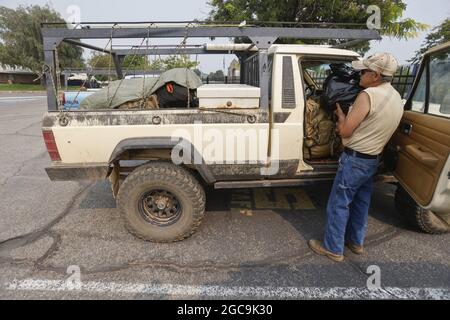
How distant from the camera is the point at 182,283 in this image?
2391 mm

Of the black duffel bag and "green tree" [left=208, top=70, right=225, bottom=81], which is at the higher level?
"green tree" [left=208, top=70, right=225, bottom=81]

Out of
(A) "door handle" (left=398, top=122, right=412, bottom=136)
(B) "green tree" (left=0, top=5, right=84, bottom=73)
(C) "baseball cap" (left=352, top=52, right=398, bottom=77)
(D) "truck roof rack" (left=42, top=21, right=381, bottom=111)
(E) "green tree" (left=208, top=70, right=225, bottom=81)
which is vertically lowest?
(A) "door handle" (left=398, top=122, right=412, bottom=136)

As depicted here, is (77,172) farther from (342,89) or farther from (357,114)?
(342,89)

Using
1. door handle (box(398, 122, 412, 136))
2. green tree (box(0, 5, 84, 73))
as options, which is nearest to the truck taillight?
door handle (box(398, 122, 412, 136))

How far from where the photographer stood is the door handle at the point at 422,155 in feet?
7.61

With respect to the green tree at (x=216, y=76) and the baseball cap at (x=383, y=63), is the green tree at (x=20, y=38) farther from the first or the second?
the baseball cap at (x=383, y=63)

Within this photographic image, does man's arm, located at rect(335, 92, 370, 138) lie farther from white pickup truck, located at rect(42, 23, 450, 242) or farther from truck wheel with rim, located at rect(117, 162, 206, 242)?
truck wheel with rim, located at rect(117, 162, 206, 242)

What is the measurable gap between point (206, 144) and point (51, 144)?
1495 millimetres

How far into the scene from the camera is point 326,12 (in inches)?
290

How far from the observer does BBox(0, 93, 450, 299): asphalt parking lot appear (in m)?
2.32

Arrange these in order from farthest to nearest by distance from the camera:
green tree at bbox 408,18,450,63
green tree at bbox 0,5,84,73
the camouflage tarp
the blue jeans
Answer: green tree at bbox 0,5,84,73 → green tree at bbox 408,18,450,63 → the camouflage tarp → the blue jeans

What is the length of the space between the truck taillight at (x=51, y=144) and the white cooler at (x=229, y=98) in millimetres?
1454

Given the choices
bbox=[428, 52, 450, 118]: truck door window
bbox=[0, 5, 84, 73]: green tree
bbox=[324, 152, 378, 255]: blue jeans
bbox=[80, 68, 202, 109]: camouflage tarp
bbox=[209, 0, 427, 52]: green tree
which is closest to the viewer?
bbox=[324, 152, 378, 255]: blue jeans

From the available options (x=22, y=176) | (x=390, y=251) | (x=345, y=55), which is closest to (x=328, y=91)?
(x=345, y=55)
